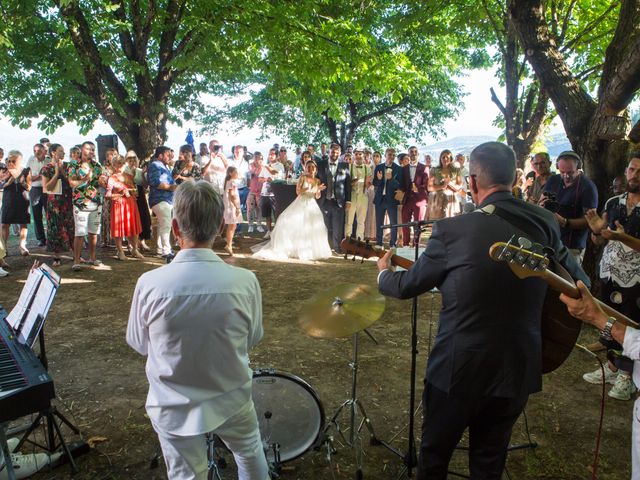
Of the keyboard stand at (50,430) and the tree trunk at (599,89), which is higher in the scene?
the tree trunk at (599,89)

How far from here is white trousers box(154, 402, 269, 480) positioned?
201cm

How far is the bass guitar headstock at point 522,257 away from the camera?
1873mm

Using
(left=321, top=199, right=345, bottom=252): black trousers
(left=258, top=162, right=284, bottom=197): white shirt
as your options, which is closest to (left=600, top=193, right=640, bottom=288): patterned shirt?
(left=321, top=199, right=345, bottom=252): black trousers

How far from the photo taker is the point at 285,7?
31.2 feet

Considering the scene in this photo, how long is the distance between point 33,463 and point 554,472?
3523 mm

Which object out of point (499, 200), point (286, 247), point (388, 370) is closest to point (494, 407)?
point (499, 200)

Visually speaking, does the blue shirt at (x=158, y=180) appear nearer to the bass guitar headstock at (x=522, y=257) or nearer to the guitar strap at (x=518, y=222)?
the guitar strap at (x=518, y=222)

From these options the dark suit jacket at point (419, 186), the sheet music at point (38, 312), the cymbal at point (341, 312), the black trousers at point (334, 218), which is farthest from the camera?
the black trousers at point (334, 218)

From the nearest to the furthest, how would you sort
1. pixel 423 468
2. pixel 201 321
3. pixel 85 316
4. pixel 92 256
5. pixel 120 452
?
pixel 201 321 < pixel 423 468 < pixel 120 452 < pixel 85 316 < pixel 92 256

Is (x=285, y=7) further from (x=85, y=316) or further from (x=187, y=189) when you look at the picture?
(x=187, y=189)

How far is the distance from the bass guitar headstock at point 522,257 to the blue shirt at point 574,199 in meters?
4.01

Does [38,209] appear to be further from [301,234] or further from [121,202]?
[301,234]

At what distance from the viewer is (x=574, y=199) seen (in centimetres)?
538

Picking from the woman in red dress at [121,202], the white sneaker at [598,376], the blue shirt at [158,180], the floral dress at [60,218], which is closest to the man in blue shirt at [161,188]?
the blue shirt at [158,180]
